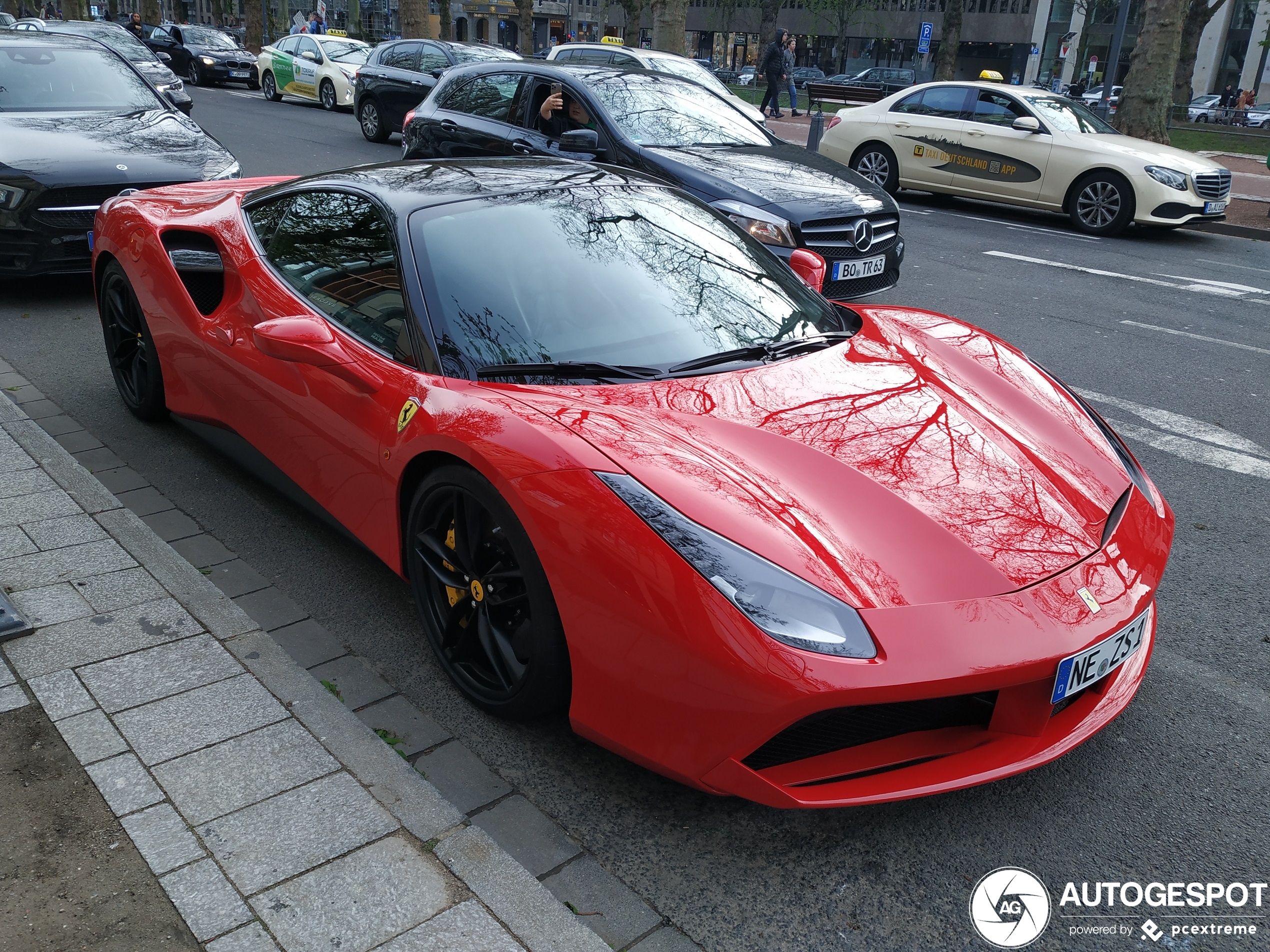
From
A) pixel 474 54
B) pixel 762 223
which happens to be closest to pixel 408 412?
pixel 762 223

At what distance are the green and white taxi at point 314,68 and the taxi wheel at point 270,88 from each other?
0.01m

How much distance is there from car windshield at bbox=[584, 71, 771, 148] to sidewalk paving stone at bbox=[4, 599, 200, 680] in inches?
228

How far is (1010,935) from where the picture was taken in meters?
2.19

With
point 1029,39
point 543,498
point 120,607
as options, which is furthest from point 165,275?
point 1029,39

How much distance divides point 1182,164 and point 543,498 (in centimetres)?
1128

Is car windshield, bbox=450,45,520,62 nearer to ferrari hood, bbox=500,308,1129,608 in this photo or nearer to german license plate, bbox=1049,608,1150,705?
ferrari hood, bbox=500,308,1129,608

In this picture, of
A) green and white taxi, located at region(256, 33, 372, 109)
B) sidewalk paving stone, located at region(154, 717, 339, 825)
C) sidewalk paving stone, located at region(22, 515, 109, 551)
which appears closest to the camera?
sidewalk paving stone, located at region(154, 717, 339, 825)

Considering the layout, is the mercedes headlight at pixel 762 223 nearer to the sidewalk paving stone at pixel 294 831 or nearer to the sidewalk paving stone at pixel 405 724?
the sidewalk paving stone at pixel 405 724

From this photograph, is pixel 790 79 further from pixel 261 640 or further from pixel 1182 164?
pixel 261 640

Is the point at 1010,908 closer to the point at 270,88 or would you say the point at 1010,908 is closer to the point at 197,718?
the point at 197,718

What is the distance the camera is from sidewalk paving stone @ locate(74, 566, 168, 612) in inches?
127

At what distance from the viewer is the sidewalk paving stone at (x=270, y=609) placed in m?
3.28

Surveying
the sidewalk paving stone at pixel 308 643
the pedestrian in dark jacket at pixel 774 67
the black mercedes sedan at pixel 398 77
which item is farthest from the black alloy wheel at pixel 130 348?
the pedestrian in dark jacket at pixel 774 67

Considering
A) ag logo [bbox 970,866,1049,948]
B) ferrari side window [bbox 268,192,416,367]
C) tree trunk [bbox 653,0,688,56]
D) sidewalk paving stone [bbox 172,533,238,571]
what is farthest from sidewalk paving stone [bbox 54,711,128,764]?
tree trunk [bbox 653,0,688,56]
